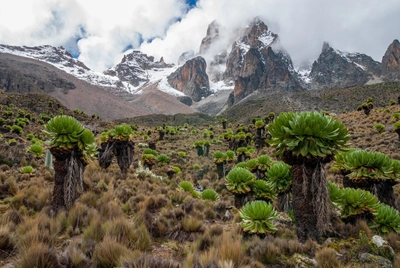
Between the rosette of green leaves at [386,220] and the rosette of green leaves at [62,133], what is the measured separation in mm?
7064

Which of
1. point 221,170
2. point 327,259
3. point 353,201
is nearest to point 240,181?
point 353,201

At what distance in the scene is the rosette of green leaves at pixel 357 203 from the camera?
5371 millimetres

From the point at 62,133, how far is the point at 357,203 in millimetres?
6996

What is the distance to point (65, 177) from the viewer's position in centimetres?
586

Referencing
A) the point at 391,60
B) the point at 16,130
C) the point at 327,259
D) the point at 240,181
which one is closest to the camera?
the point at 327,259

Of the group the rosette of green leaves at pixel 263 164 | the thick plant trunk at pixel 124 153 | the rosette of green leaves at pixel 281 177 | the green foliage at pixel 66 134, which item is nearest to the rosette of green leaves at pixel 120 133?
the thick plant trunk at pixel 124 153

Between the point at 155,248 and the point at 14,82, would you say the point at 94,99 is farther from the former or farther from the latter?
the point at 155,248

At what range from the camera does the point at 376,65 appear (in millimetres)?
189000

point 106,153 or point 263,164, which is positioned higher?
point 106,153

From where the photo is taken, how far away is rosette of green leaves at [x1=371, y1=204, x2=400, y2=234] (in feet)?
16.7

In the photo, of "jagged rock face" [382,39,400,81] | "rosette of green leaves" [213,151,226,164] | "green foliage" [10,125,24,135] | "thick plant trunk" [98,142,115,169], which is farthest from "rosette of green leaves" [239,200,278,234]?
"jagged rock face" [382,39,400,81]

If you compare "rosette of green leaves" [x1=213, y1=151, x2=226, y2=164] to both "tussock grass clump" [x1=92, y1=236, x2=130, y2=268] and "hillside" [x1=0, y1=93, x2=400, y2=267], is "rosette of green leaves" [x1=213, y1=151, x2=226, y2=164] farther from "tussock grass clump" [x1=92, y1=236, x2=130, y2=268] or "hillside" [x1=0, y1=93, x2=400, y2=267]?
"tussock grass clump" [x1=92, y1=236, x2=130, y2=268]

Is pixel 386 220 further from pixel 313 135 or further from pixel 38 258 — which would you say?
pixel 38 258

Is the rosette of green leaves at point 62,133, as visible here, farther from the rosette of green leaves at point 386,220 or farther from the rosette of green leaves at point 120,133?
the rosette of green leaves at point 386,220
